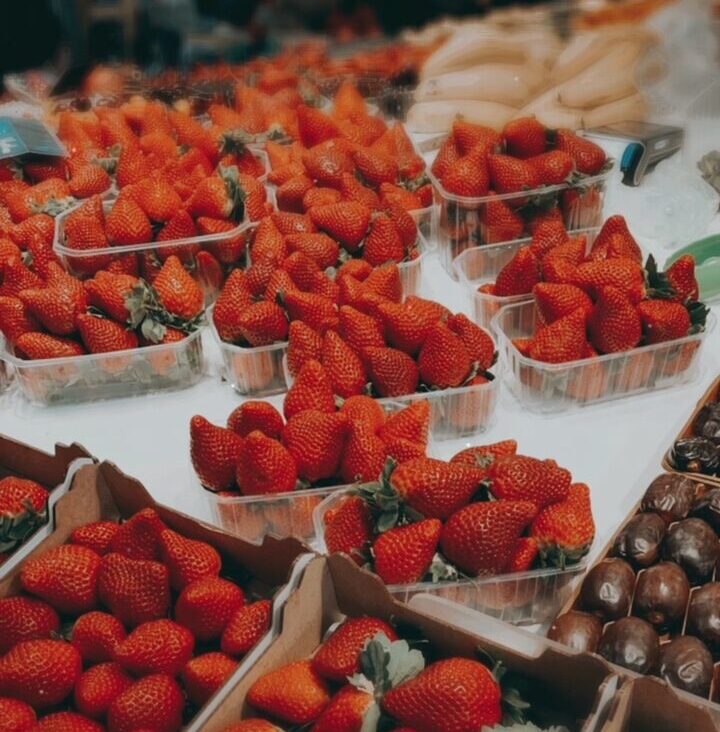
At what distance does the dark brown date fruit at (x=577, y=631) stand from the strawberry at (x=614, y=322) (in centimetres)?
59

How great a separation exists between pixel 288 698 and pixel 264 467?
1.32 feet

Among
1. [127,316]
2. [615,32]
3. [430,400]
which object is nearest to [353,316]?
[430,400]

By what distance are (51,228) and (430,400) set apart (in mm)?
1030

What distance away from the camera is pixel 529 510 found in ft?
3.92

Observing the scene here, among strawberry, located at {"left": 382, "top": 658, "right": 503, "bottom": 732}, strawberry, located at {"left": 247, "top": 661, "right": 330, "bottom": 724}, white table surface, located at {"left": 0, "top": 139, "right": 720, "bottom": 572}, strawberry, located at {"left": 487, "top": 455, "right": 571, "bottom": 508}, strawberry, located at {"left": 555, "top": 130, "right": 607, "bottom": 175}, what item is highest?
strawberry, located at {"left": 555, "top": 130, "right": 607, "bottom": 175}

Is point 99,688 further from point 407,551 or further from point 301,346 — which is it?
point 301,346

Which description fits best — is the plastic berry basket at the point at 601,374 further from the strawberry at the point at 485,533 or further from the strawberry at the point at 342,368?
the strawberry at the point at 485,533

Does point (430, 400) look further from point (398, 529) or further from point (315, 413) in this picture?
point (398, 529)

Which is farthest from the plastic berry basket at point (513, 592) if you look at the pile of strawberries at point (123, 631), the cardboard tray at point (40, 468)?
the cardboard tray at point (40, 468)

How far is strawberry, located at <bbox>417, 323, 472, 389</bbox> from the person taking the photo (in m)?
1.54

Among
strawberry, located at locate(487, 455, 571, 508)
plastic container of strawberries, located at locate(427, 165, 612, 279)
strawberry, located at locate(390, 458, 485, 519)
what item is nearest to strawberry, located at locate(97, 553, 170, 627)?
strawberry, located at locate(390, 458, 485, 519)

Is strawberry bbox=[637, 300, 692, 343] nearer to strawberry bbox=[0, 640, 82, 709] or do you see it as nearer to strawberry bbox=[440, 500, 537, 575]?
strawberry bbox=[440, 500, 537, 575]

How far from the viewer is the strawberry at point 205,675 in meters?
1.06

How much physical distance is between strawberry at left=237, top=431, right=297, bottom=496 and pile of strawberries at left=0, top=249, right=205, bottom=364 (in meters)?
0.50
